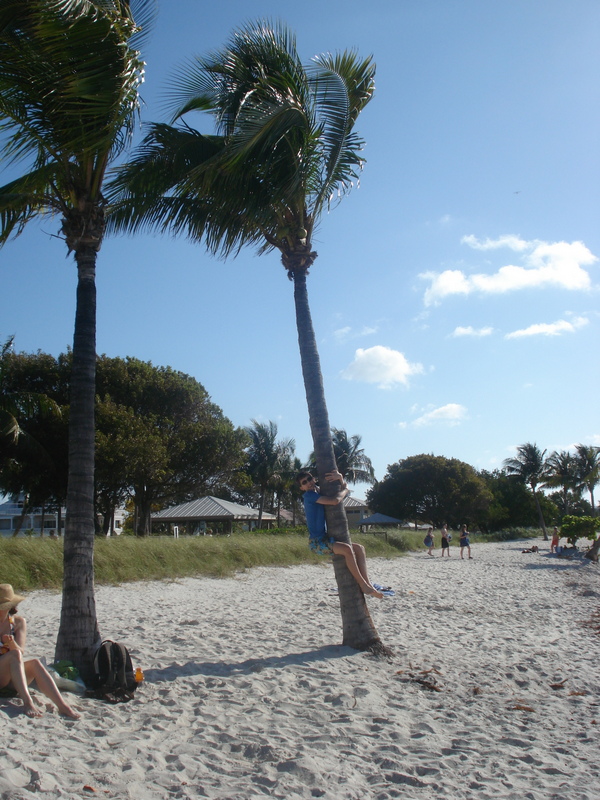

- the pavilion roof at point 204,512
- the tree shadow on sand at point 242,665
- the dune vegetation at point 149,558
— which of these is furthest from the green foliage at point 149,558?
the pavilion roof at point 204,512

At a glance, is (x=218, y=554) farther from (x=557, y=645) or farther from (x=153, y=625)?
(x=557, y=645)

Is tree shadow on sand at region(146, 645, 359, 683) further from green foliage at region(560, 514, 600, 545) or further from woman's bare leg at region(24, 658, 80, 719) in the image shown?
green foliage at region(560, 514, 600, 545)

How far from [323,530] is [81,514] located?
9.58ft

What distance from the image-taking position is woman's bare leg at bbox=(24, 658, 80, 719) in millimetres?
4672

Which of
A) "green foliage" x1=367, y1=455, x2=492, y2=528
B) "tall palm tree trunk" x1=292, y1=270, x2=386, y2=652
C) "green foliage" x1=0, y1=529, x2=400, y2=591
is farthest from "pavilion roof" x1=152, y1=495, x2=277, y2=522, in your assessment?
"green foliage" x1=367, y1=455, x2=492, y2=528

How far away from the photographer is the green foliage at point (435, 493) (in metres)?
61.2

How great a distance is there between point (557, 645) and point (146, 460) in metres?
25.3

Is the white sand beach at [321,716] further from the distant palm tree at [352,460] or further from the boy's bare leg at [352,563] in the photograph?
the distant palm tree at [352,460]

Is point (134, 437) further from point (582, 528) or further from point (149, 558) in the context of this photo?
point (582, 528)

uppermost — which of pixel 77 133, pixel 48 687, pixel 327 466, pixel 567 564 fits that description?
pixel 77 133

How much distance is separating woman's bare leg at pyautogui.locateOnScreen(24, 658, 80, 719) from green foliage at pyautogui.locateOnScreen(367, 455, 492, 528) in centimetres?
5905

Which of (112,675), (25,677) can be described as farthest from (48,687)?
(112,675)

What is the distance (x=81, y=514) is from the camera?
591 centimetres

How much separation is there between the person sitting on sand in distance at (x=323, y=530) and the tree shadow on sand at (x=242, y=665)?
0.88 meters
